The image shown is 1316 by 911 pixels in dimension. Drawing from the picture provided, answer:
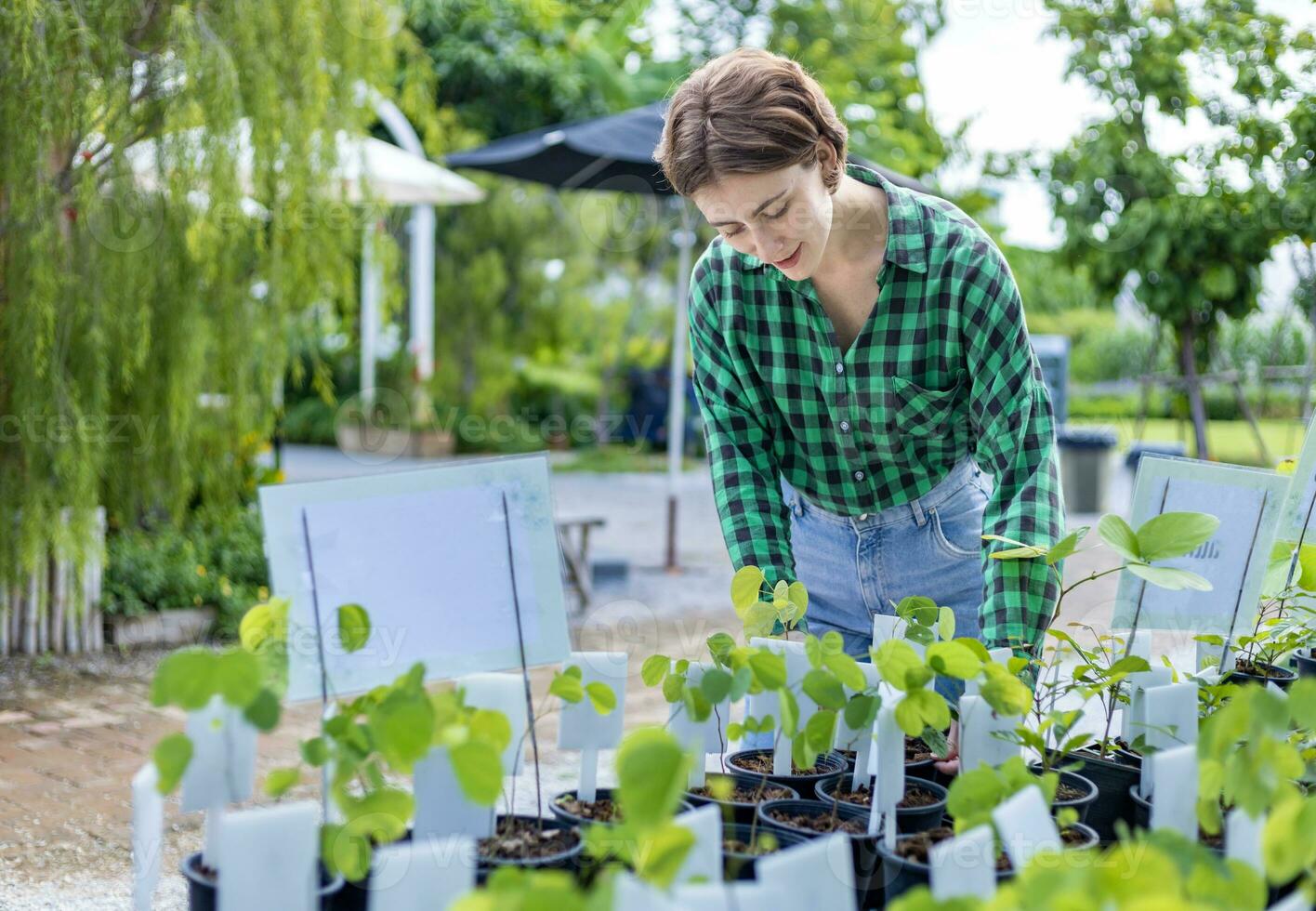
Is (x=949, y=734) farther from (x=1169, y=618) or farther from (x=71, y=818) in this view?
(x=71, y=818)

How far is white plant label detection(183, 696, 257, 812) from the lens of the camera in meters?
0.87

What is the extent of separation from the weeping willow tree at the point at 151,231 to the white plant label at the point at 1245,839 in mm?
3708

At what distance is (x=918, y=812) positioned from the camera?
43.8 inches

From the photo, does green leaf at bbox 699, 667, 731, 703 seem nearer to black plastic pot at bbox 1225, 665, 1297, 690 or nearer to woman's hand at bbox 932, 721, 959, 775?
woman's hand at bbox 932, 721, 959, 775

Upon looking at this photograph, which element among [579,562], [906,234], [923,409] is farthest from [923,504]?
[579,562]

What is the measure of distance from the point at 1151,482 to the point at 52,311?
344 cm

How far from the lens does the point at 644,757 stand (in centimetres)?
74

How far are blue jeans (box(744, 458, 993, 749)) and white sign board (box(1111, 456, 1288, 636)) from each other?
1.08 ft

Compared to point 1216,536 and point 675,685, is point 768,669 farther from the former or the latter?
point 1216,536

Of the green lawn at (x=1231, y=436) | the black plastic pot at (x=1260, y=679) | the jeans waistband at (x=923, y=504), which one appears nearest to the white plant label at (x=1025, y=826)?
the black plastic pot at (x=1260, y=679)

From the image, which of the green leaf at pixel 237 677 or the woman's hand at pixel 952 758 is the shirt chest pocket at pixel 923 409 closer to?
the woman's hand at pixel 952 758

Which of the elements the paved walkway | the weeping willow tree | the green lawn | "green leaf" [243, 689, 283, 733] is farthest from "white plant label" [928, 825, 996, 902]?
the green lawn

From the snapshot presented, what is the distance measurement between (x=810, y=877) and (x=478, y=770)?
22cm

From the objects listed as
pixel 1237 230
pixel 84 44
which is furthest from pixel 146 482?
pixel 1237 230
